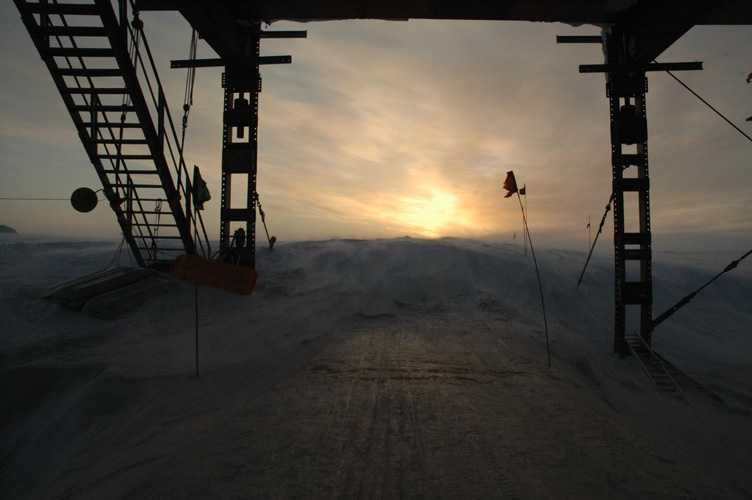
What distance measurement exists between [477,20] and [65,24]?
8.99m

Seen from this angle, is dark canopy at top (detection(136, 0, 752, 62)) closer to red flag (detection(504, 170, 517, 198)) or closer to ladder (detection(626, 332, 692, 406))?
red flag (detection(504, 170, 517, 198))

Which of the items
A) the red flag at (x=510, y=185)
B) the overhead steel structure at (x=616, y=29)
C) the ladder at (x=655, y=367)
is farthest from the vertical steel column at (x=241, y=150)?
the ladder at (x=655, y=367)

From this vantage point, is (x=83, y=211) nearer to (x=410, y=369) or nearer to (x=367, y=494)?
(x=410, y=369)

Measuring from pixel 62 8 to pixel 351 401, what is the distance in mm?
8969

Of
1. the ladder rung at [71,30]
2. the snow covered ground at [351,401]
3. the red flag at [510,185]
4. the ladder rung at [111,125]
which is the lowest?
the snow covered ground at [351,401]

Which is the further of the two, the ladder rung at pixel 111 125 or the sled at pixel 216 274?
the sled at pixel 216 274

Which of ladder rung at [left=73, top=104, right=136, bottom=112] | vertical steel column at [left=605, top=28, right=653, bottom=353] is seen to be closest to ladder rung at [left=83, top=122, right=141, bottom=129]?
ladder rung at [left=73, top=104, right=136, bottom=112]

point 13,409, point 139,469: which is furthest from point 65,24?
point 139,469

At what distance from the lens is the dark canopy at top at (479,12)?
735cm

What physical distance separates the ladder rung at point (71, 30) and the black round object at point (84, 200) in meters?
3.10

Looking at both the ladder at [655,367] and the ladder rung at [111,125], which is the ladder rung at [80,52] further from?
the ladder at [655,367]

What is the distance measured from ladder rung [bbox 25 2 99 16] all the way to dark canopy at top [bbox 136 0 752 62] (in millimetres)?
1436

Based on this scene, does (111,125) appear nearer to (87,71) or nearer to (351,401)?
(87,71)

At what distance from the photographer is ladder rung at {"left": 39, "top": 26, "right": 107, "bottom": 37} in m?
6.76
